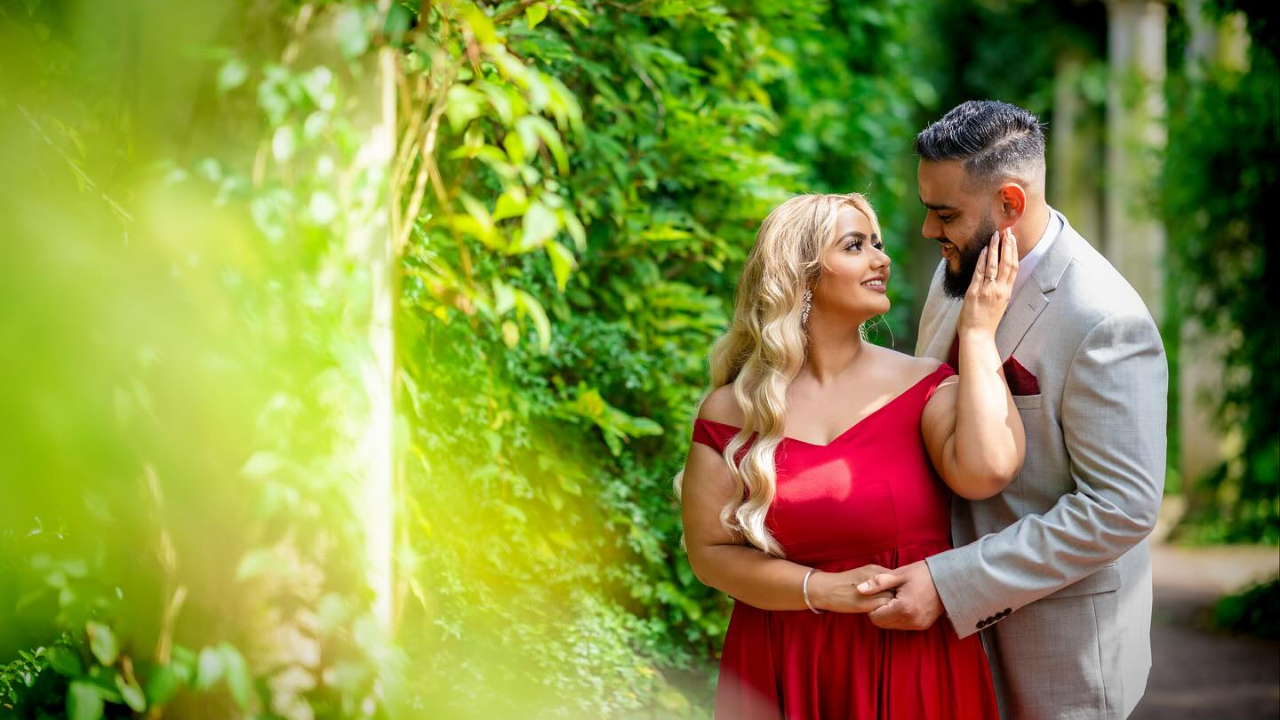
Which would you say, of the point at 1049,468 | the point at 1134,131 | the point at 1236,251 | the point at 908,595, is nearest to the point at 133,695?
the point at 908,595

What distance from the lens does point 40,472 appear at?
172 centimetres

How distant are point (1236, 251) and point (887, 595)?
673 centimetres

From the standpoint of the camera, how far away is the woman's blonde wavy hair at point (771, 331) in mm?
2693

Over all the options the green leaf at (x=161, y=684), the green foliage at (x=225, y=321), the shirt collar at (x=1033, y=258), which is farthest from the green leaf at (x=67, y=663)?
the shirt collar at (x=1033, y=258)

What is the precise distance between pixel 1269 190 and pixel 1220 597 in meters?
2.76

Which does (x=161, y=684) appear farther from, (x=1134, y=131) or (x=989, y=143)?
(x=1134, y=131)

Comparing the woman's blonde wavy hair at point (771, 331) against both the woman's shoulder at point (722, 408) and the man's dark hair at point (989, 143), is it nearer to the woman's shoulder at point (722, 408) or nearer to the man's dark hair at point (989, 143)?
the woman's shoulder at point (722, 408)

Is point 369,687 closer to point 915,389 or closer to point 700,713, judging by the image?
point 915,389

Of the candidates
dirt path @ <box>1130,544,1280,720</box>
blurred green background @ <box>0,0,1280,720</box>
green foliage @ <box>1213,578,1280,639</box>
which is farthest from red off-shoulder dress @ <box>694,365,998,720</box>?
green foliage @ <box>1213,578,1280,639</box>

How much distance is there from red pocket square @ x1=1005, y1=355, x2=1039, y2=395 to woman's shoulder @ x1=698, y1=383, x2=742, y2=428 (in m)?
0.64

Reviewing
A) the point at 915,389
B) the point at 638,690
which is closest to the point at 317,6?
the point at 915,389

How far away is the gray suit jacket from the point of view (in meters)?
2.49

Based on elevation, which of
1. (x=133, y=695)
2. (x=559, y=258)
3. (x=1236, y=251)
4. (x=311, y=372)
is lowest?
(x=1236, y=251)

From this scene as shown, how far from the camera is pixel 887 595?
258 cm
